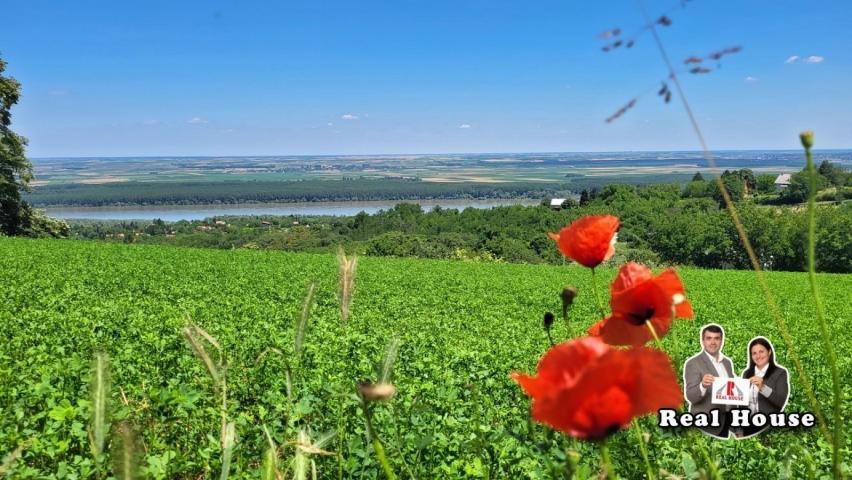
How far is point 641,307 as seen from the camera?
880mm

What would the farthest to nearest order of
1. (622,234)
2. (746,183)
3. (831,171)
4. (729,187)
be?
1. (622,234)
2. (831,171)
3. (729,187)
4. (746,183)

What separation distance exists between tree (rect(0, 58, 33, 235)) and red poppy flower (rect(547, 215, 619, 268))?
34.5 m

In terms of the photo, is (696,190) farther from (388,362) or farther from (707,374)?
(388,362)

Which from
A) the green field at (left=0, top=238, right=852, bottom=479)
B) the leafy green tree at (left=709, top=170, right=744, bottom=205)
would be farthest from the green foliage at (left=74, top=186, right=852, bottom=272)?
the green field at (left=0, top=238, right=852, bottom=479)

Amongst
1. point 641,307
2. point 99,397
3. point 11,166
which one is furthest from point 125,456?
point 11,166

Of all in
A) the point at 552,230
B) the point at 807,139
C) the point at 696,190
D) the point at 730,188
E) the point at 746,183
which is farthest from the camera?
the point at 696,190

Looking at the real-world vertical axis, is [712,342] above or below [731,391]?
above

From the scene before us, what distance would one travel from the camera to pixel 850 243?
55062 millimetres

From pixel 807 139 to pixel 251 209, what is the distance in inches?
6605

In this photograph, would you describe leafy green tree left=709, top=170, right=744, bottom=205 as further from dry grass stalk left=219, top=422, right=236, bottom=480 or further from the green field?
dry grass stalk left=219, top=422, right=236, bottom=480

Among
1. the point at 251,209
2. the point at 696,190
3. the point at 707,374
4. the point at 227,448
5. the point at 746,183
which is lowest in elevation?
the point at 251,209

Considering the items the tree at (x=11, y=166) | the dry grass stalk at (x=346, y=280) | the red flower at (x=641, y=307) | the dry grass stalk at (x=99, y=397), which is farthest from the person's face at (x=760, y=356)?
the tree at (x=11, y=166)

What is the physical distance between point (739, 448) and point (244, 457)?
2.96 metres

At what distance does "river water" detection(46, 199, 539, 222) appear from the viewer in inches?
5807
